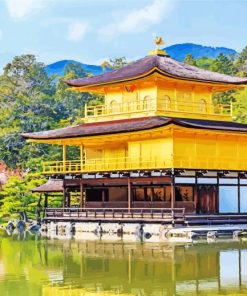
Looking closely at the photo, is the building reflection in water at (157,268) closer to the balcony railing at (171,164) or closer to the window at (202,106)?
the balcony railing at (171,164)

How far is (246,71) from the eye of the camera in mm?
87000

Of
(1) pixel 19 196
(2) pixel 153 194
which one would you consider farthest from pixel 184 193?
(1) pixel 19 196

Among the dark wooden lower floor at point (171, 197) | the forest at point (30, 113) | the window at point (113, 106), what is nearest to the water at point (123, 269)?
the dark wooden lower floor at point (171, 197)

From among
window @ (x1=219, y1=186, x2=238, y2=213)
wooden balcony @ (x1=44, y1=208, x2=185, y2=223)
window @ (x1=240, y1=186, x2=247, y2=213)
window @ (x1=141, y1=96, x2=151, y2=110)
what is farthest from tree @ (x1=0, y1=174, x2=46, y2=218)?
window @ (x1=240, y1=186, x2=247, y2=213)

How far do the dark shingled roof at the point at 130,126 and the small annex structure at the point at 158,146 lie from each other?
0.06 meters

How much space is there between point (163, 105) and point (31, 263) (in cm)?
1776

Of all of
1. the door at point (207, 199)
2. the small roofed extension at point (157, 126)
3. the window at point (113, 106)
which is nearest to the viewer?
the small roofed extension at point (157, 126)

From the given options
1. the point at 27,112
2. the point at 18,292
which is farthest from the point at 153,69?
the point at 27,112

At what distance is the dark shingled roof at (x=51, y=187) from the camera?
4928 cm

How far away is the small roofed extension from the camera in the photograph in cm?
4259

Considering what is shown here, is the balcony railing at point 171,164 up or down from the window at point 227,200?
up

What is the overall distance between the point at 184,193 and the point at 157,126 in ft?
14.5

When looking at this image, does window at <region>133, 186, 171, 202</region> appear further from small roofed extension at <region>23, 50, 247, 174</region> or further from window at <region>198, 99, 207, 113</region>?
window at <region>198, 99, 207, 113</region>

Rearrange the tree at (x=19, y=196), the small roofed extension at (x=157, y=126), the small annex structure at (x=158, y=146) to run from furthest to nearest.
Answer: the tree at (x=19, y=196)
the small roofed extension at (x=157, y=126)
the small annex structure at (x=158, y=146)
